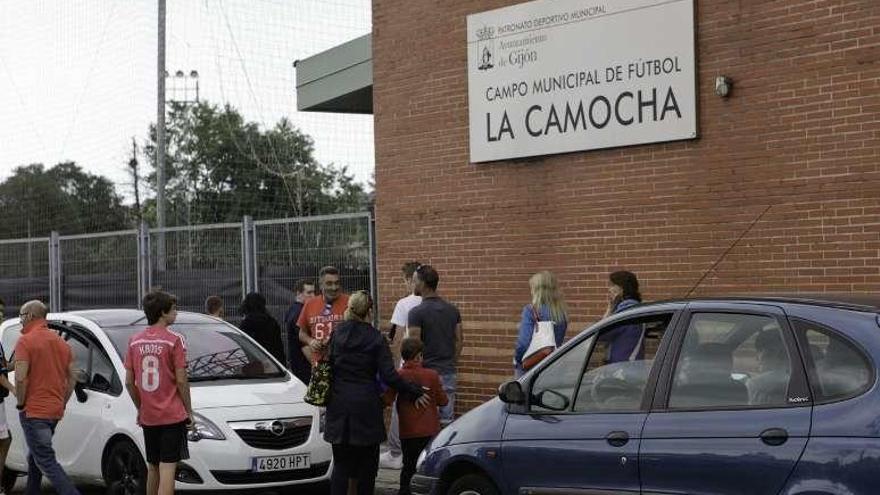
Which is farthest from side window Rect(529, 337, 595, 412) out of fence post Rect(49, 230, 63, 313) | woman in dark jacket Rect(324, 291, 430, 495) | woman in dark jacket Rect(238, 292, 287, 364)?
fence post Rect(49, 230, 63, 313)

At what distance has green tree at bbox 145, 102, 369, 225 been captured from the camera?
55875 millimetres

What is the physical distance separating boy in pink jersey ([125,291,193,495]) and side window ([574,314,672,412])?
3149 millimetres

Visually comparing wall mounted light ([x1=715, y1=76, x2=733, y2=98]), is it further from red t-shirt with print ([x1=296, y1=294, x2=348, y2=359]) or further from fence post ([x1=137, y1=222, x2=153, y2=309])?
fence post ([x1=137, y1=222, x2=153, y2=309])

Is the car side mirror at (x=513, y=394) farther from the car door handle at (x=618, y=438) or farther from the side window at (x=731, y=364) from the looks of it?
the side window at (x=731, y=364)

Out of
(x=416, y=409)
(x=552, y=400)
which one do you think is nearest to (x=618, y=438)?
(x=552, y=400)

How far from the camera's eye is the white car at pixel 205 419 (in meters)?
10.4

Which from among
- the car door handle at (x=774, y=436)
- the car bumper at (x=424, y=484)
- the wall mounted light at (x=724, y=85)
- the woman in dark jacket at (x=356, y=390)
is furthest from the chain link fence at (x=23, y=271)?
the car door handle at (x=774, y=436)

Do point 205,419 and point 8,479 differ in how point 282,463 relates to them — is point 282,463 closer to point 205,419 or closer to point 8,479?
point 205,419

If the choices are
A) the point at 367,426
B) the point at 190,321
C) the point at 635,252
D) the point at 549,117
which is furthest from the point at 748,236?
the point at 190,321

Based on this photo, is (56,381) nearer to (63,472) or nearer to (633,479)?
(63,472)

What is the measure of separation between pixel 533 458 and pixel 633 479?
30.9 inches

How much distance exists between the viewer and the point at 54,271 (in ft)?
68.4

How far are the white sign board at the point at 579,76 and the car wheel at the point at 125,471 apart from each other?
4754 mm

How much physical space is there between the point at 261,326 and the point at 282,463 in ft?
10.6
